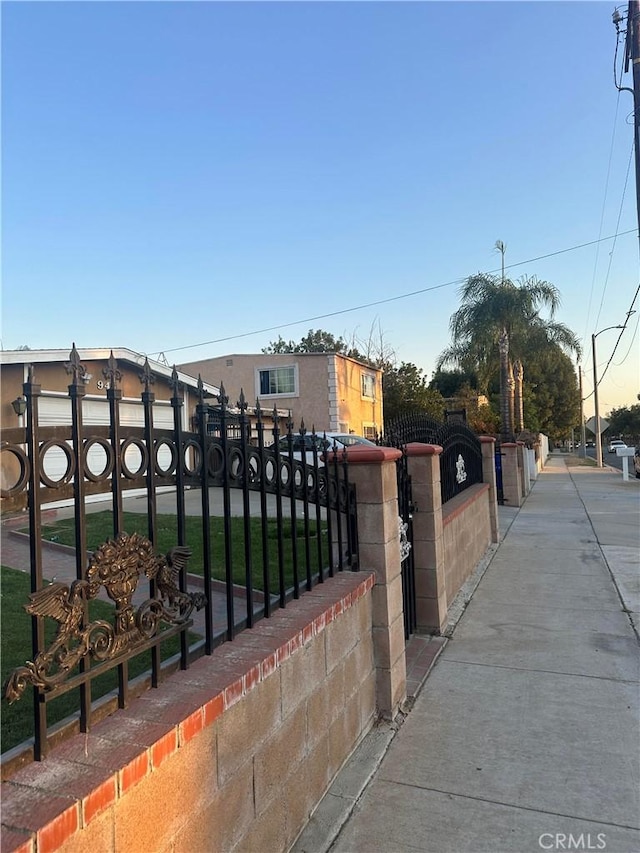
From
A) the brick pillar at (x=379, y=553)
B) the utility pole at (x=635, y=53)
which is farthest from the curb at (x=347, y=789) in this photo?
the utility pole at (x=635, y=53)

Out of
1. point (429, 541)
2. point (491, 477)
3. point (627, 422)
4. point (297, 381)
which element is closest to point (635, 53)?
point (491, 477)

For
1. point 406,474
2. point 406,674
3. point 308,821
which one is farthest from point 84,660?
point 406,474

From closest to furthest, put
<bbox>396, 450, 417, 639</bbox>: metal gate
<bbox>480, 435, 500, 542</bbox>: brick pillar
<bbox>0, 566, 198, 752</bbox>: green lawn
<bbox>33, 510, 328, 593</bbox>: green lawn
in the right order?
<bbox>0, 566, 198, 752</bbox>: green lawn < <bbox>396, 450, 417, 639</bbox>: metal gate < <bbox>33, 510, 328, 593</bbox>: green lawn < <bbox>480, 435, 500, 542</bbox>: brick pillar

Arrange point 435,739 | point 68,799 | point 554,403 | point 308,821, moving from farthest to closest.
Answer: point 554,403, point 435,739, point 308,821, point 68,799

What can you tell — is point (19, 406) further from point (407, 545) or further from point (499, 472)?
point (499, 472)

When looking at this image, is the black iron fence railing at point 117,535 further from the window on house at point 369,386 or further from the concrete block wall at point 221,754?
the window on house at point 369,386

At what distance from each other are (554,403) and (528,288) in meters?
35.9

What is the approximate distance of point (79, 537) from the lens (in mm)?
1691

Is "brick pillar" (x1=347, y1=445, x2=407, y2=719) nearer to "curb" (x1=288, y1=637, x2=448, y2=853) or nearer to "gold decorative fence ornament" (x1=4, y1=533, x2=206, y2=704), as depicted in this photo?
"curb" (x1=288, y1=637, x2=448, y2=853)

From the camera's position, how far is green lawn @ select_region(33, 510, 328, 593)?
593 cm

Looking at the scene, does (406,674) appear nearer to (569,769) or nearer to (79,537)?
(569,769)

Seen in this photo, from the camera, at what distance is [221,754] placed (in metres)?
2.01

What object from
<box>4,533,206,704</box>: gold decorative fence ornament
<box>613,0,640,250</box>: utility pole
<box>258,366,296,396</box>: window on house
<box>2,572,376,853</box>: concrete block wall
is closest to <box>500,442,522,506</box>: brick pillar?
<box>613,0,640,250</box>: utility pole

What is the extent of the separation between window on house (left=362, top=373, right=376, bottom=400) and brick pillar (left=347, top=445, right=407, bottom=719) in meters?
25.3
